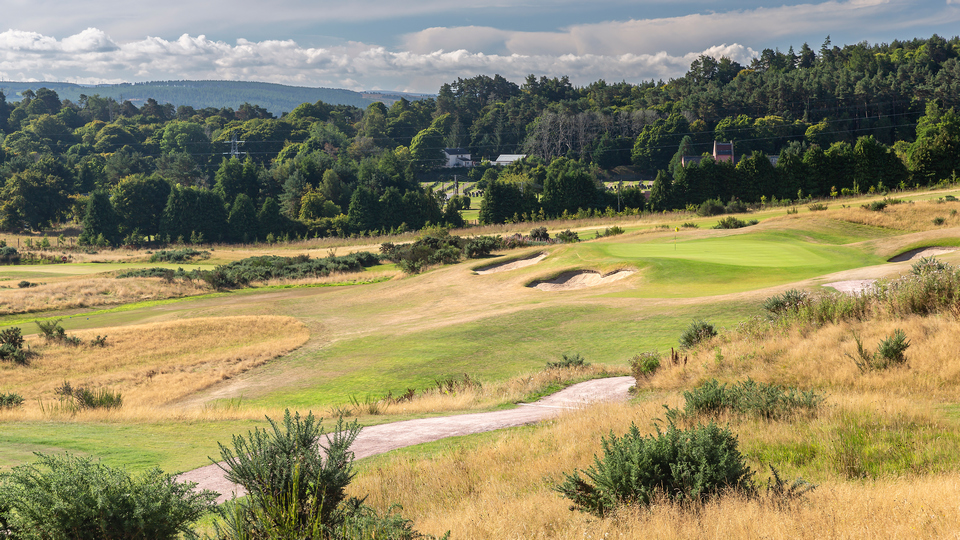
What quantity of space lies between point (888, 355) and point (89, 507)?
11.6 metres

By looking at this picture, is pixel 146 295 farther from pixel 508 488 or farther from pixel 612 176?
pixel 612 176

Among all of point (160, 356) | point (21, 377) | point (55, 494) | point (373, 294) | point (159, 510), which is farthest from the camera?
point (373, 294)

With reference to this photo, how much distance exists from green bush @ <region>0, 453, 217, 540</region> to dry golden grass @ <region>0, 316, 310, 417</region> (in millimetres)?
13859

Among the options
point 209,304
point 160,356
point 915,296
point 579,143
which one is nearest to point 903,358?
point 915,296

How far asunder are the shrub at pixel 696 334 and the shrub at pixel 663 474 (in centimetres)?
1004

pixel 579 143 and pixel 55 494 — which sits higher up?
pixel 579 143

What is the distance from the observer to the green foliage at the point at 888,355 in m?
10.6

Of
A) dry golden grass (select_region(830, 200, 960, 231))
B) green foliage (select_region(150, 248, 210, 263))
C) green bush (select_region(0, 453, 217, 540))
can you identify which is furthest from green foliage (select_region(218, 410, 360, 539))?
green foliage (select_region(150, 248, 210, 263))

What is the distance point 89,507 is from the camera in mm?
4973

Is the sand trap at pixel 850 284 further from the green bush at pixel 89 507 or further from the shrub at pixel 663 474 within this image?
the green bush at pixel 89 507

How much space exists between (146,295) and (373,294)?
58.4ft

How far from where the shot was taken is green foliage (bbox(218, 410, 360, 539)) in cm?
526

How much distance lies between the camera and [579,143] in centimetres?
14825

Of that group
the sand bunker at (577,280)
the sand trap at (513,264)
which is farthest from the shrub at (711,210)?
the sand bunker at (577,280)
